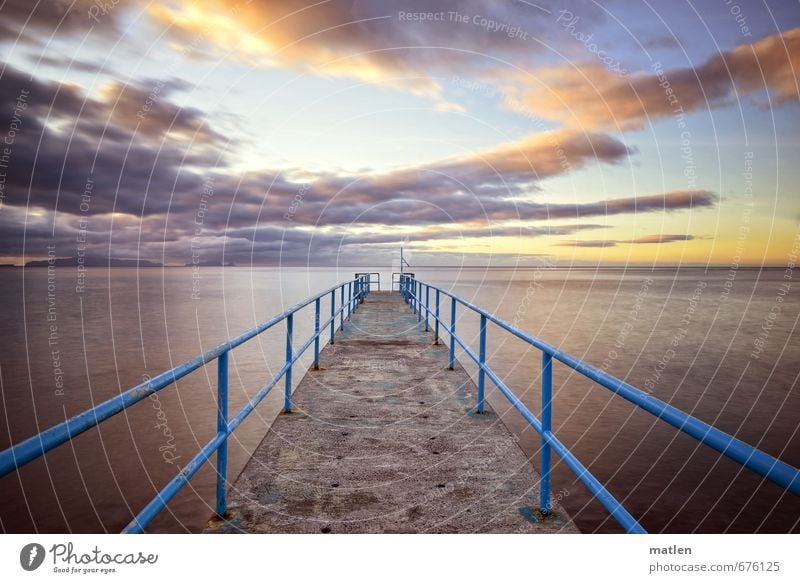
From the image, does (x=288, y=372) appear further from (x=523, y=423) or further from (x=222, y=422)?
(x=523, y=423)

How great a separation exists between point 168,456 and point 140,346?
15.5 metres

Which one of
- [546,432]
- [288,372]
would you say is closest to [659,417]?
[546,432]

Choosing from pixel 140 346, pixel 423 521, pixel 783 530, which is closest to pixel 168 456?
pixel 423 521

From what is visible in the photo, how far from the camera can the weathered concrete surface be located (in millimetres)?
3262

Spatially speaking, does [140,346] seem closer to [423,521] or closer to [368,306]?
[368,306]

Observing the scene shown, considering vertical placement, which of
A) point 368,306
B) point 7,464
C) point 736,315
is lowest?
point 736,315

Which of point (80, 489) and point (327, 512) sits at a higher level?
point (327, 512)

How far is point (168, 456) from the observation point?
9164 millimetres
